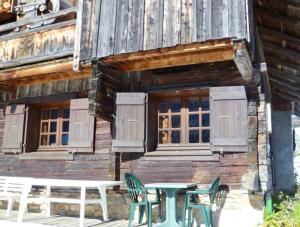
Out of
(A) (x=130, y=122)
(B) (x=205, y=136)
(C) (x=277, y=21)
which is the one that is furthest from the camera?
(C) (x=277, y=21)

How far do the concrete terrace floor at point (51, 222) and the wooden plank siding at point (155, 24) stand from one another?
Answer: 2925 mm

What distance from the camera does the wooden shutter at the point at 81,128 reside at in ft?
24.0

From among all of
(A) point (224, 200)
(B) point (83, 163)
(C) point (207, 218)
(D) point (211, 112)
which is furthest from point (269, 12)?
(B) point (83, 163)

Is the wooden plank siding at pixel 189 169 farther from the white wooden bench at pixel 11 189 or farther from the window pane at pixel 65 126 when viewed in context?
the white wooden bench at pixel 11 189

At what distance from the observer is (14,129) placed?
813cm

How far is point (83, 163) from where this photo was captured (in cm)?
738

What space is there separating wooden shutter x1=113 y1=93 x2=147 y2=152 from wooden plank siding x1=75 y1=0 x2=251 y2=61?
1.00m

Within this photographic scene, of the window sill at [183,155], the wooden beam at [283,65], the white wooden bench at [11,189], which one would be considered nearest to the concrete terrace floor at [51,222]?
the white wooden bench at [11,189]

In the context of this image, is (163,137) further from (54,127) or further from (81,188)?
(54,127)

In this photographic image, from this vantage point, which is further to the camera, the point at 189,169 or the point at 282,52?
the point at 282,52

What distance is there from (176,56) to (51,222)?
11.9 ft

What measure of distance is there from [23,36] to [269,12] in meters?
5.00

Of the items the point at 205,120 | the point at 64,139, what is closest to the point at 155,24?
the point at 205,120

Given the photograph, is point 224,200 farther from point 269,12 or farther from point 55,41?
point 55,41
